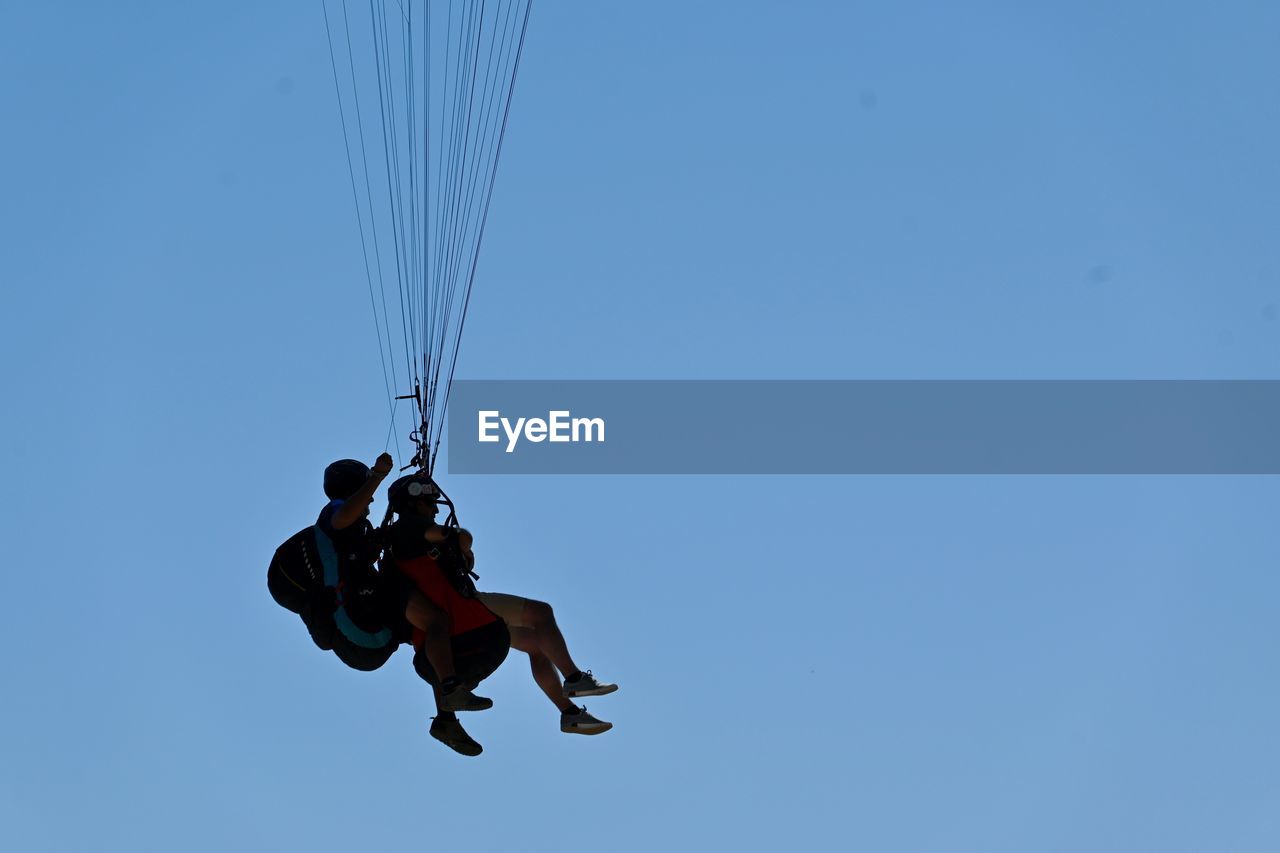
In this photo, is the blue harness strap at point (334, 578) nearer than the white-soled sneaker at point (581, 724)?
Yes

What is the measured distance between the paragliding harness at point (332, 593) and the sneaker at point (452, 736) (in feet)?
2.33

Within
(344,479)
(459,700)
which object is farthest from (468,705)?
(344,479)

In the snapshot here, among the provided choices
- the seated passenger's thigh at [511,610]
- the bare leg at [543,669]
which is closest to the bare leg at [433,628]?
the seated passenger's thigh at [511,610]

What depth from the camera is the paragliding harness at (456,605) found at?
801 inches

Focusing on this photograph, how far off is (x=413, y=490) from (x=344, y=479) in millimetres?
608

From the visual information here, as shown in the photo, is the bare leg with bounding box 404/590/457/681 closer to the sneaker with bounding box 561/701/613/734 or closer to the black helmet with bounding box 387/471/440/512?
the black helmet with bounding box 387/471/440/512

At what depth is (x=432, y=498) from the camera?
20.3 m

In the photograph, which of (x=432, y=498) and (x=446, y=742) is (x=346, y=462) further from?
(x=446, y=742)

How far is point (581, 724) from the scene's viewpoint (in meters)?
20.8

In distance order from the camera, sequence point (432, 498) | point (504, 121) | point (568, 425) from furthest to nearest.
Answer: point (568, 425) < point (504, 121) < point (432, 498)

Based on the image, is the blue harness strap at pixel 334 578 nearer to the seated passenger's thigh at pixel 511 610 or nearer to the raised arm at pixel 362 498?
the raised arm at pixel 362 498

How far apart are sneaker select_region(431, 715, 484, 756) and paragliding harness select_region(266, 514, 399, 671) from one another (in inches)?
28.0

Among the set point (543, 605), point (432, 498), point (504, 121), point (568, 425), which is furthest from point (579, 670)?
point (568, 425)

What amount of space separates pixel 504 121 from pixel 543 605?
3944mm
